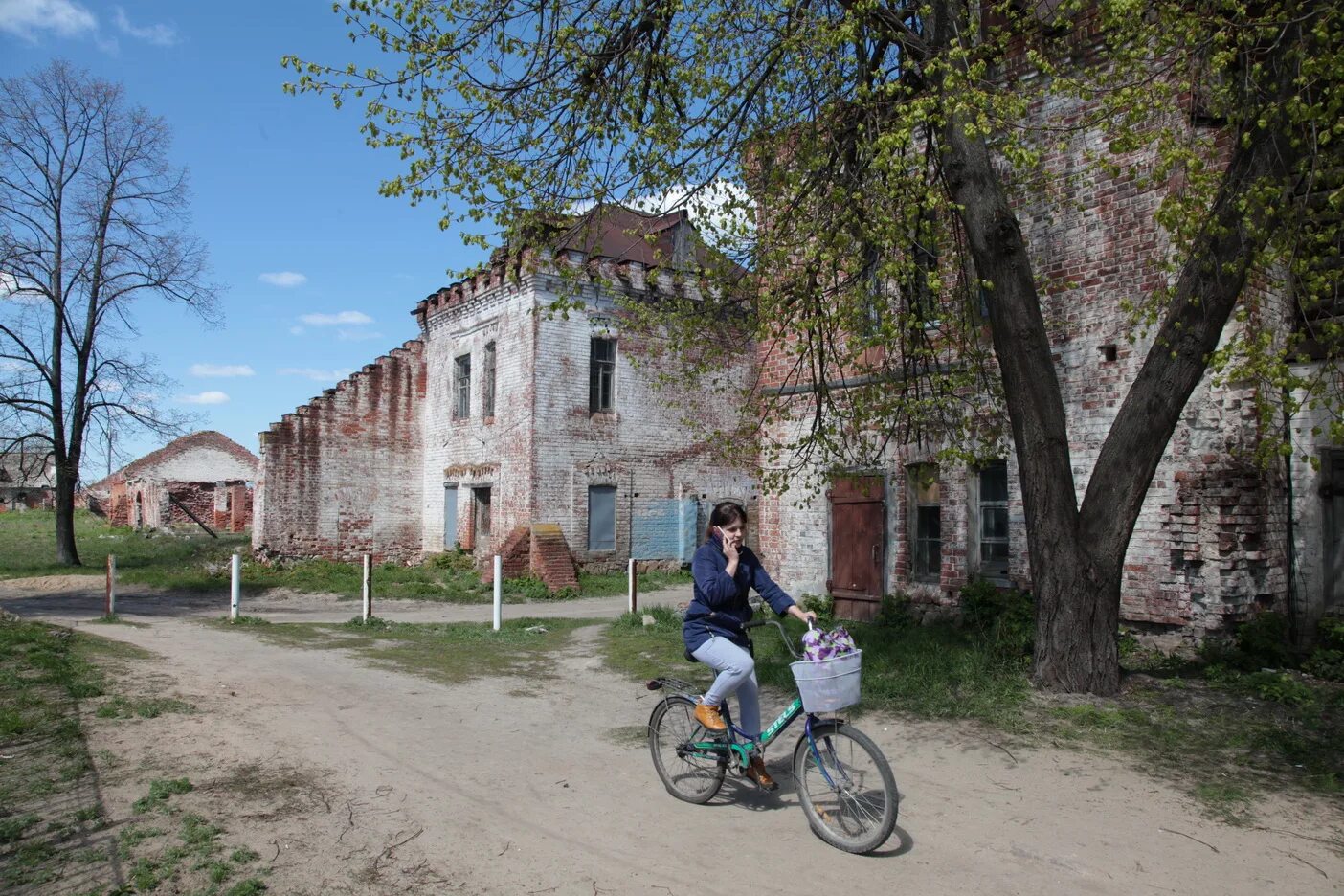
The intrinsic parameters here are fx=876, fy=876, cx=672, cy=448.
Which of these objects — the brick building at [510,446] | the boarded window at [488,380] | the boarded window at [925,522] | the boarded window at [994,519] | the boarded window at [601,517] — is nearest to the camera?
the boarded window at [994,519]

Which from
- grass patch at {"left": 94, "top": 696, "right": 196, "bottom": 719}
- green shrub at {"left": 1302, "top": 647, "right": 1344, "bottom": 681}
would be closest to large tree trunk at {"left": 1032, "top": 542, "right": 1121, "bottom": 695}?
green shrub at {"left": 1302, "top": 647, "right": 1344, "bottom": 681}

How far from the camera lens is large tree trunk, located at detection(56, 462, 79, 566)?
2212cm

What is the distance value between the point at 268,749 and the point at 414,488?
62.4 feet

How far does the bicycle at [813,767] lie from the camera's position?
438 cm

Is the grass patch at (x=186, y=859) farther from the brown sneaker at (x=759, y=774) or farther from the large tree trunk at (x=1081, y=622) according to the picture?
the large tree trunk at (x=1081, y=622)

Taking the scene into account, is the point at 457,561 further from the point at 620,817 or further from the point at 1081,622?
the point at 620,817

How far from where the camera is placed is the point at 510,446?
821 inches

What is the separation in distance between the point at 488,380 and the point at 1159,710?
1783 centimetres

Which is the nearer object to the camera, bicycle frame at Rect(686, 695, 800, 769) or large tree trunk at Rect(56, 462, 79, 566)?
bicycle frame at Rect(686, 695, 800, 769)

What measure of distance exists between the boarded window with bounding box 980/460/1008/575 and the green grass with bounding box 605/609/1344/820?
134cm

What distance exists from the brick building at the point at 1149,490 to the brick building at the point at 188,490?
103 feet

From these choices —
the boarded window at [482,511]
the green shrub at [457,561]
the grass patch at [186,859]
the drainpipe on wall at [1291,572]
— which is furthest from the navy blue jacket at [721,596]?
the boarded window at [482,511]

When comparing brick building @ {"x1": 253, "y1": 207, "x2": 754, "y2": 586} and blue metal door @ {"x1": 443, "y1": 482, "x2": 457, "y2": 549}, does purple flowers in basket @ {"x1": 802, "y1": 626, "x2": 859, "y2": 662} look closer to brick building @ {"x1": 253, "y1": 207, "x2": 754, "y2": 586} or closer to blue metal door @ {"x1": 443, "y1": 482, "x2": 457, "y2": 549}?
brick building @ {"x1": 253, "y1": 207, "x2": 754, "y2": 586}

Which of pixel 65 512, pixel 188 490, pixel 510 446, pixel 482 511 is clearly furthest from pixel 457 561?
pixel 188 490
